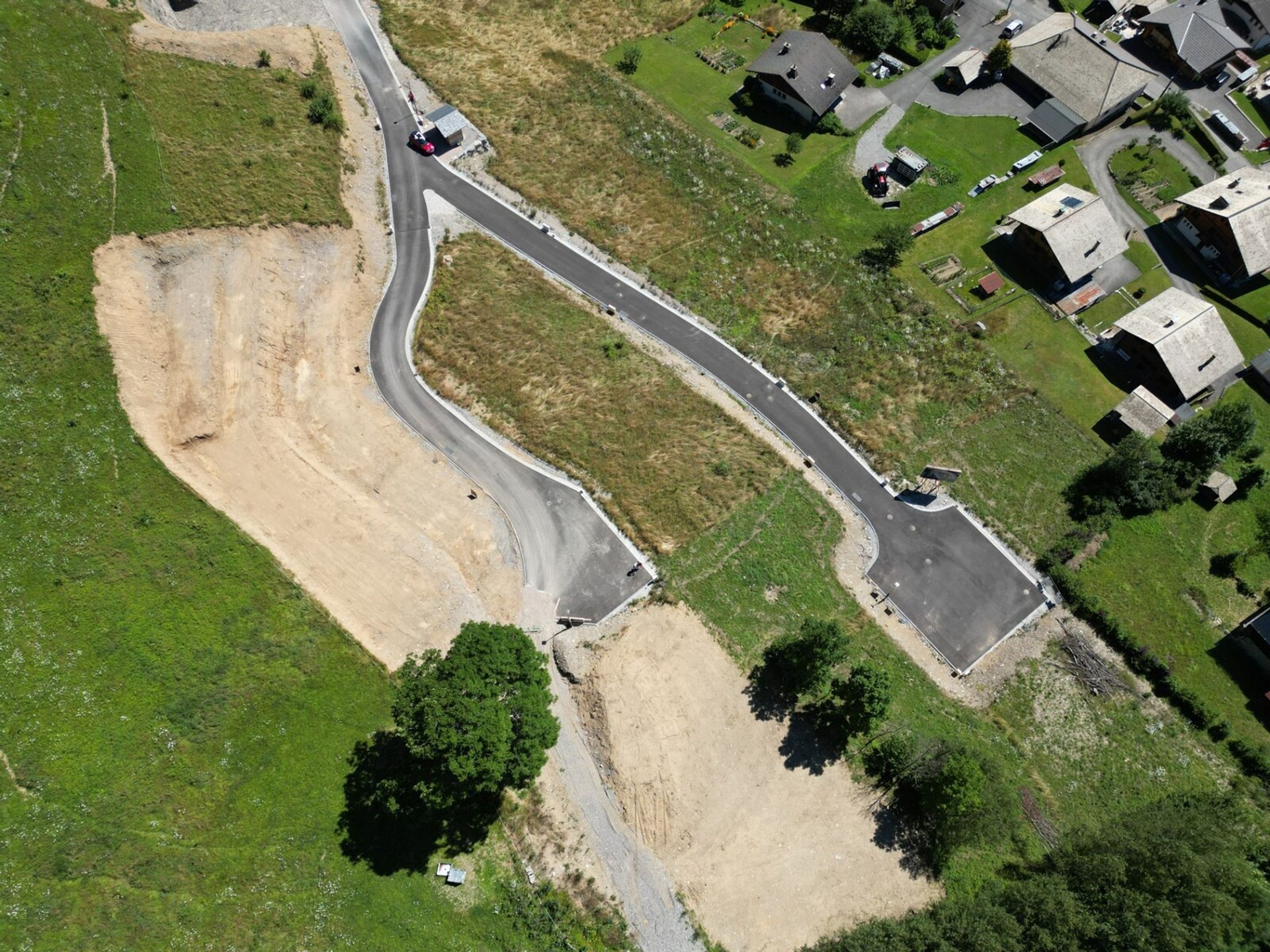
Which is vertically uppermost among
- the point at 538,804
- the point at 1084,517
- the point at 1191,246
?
the point at 1191,246

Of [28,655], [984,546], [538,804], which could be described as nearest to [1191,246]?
[984,546]

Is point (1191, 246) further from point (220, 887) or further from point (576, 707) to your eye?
point (220, 887)

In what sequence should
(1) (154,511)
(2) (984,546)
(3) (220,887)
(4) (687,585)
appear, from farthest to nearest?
(2) (984,546) < (4) (687,585) < (1) (154,511) < (3) (220,887)

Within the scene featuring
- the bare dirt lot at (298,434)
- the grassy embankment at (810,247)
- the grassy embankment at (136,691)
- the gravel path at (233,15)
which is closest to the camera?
the grassy embankment at (136,691)

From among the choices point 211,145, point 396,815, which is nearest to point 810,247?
point 211,145

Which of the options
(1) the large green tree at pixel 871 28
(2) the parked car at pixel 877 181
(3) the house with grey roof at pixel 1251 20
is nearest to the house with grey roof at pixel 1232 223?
(3) the house with grey roof at pixel 1251 20

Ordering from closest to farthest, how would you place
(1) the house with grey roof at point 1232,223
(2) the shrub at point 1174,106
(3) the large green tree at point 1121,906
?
(3) the large green tree at point 1121,906 → (1) the house with grey roof at point 1232,223 → (2) the shrub at point 1174,106

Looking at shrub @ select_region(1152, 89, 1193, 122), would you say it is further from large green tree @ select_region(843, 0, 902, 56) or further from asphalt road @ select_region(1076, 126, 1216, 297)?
large green tree @ select_region(843, 0, 902, 56)

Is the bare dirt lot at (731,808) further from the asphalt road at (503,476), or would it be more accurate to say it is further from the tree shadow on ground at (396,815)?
the tree shadow on ground at (396,815)
